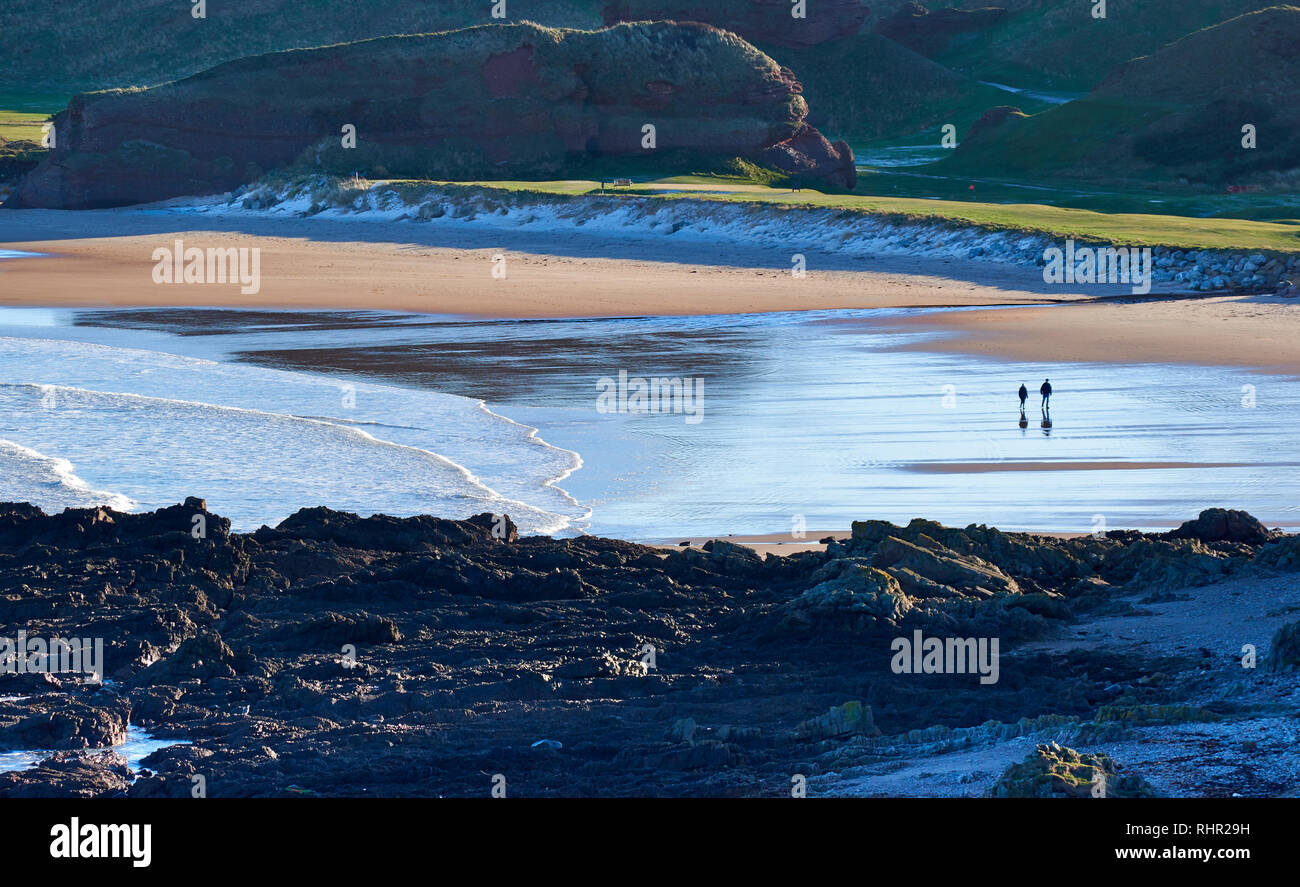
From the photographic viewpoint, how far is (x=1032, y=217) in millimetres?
→ 42094

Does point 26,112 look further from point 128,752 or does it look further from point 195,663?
point 128,752

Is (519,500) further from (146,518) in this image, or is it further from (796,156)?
(796,156)

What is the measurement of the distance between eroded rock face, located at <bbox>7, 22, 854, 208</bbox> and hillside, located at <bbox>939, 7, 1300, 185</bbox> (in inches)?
381

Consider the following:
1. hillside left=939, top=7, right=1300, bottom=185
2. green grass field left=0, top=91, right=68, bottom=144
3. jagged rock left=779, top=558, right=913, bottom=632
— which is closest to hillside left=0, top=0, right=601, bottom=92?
green grass field left=0, top=91, right=68, bottom=144

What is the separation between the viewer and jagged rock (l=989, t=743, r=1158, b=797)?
5.95 metres

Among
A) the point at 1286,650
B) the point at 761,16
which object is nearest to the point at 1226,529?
the point at 1286,650

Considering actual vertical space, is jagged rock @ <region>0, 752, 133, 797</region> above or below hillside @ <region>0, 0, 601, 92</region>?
below

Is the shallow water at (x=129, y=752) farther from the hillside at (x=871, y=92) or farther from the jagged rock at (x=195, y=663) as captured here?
the hillside at (x=871, y=92)

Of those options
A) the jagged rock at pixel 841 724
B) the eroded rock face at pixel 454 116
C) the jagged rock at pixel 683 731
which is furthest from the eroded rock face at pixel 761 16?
the jagged rock at pixel 683 731

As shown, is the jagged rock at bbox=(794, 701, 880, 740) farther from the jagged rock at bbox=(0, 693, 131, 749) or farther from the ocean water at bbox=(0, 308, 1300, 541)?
the ocean water at bbox=(0, 308, 1300, 541)

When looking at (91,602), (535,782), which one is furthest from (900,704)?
(91,602)

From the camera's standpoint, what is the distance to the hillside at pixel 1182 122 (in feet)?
193

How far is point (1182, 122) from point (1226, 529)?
53561 millimetres
